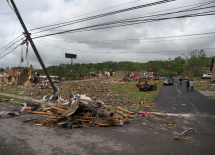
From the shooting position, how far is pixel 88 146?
560 centimetres

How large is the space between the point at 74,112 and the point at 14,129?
8.81 ft

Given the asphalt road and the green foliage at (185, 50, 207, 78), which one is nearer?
the asphalt road

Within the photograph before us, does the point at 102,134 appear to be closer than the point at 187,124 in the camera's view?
Yes

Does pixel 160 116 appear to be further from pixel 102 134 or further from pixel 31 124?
pixel 31 124

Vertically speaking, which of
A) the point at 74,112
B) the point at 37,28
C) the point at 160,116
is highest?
the point at 37,28

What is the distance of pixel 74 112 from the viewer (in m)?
8.31

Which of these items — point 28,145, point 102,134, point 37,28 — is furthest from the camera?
point 37,28

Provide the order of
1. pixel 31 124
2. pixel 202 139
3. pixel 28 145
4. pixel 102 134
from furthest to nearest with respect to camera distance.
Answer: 1. pixel 31 124
2. pixel 102 134
3. pixel 202 139
4. pixel 28 145

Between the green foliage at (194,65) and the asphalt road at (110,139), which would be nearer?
the asphalt road at (110,139)

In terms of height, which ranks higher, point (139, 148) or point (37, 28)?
point (37, 28)

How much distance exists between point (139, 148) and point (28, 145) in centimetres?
367

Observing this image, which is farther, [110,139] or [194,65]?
[194,65]

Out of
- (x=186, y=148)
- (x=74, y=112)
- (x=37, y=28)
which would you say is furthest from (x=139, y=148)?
(x=37, y=28)

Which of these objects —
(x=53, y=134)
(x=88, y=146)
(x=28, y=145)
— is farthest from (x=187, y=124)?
(x=28, y=145)
